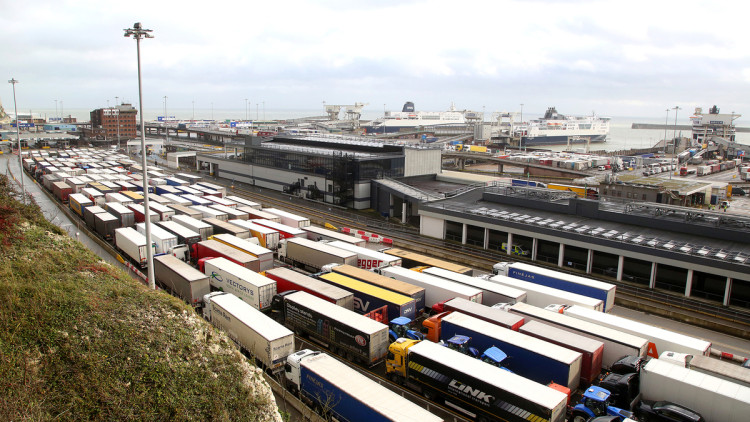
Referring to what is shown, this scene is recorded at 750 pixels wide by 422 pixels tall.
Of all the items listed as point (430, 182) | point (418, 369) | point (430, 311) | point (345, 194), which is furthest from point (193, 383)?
point (430, 182)

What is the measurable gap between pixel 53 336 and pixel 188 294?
1147cm

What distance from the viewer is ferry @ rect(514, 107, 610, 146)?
15288 cm

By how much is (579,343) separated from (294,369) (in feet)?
35.7

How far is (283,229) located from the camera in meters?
34.6

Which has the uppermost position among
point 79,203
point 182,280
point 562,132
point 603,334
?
point 562,132

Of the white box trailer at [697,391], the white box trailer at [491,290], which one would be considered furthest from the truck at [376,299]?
the white box trailer at [697,391]

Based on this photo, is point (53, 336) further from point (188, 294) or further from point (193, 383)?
point (188, 294)

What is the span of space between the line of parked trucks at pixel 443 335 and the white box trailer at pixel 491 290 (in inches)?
2.3

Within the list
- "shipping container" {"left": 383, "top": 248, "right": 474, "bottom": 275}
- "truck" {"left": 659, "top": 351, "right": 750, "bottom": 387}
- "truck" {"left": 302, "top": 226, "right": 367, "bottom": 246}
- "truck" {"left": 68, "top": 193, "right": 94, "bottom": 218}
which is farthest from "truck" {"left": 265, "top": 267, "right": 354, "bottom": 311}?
"truck" {"left": 68, "top": 193, "right": 94, "bottom": 218}

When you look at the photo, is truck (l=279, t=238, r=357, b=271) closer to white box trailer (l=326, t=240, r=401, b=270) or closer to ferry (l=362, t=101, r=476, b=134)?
white box trailer (l=326, t=240, r=401, b=270)

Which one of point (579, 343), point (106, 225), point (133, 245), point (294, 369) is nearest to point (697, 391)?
point (579, 343)

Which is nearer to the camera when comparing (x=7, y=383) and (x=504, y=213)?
(x=7, y=383)

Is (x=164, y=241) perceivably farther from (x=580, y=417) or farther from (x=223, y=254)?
(x=580, y=417)

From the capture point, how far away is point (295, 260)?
3095 centimetres
